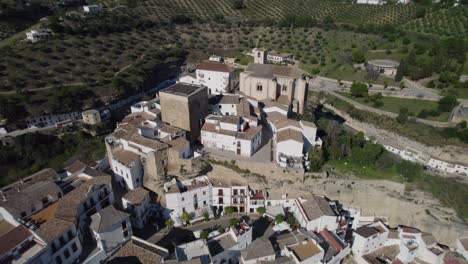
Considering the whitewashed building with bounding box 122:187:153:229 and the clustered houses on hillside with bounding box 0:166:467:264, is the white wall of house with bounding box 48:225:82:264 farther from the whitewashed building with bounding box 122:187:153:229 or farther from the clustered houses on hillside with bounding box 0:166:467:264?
the whitewashed building with bounding box 122:187:153:229

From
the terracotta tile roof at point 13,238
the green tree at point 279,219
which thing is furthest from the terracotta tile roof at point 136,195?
the green tree at point 279,219

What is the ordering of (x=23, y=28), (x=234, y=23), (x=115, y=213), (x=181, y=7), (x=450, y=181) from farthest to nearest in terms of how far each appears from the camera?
(x=181, y=7), (x=234, y=23), (x=23, y=28), (x=450, y=181), (x=115, y=213)

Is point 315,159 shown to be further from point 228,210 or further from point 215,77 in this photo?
point 215,77

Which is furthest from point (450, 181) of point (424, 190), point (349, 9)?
point (349, 9)

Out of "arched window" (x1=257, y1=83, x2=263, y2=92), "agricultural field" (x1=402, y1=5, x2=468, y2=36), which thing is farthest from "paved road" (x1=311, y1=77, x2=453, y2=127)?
"agricultural field" (x1=402, y1=5, x2=468, y2=36)

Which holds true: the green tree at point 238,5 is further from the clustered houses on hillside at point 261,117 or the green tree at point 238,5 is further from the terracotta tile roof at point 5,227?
the terracotta tile roof at point 5,227

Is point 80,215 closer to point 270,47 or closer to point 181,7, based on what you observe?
point 270,47

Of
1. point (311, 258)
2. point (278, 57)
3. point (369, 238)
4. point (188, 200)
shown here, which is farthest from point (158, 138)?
point (278, 57)
